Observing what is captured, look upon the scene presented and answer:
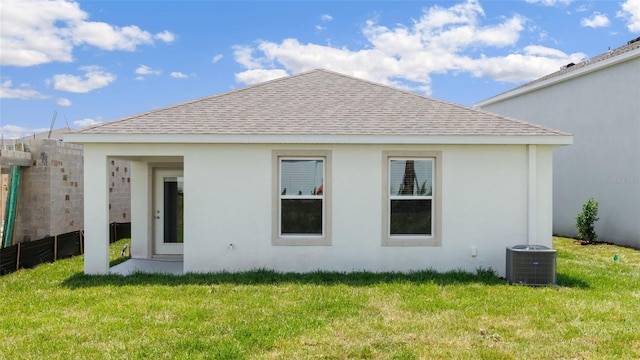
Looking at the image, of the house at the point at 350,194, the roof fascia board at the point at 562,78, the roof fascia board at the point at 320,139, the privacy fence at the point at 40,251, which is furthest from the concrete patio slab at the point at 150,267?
the roof fascia board at the point at 562,78

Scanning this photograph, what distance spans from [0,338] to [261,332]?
10.8 ft

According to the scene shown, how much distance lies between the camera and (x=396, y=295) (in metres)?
8.13

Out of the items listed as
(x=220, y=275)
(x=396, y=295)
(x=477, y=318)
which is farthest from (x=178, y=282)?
(x=477, y=318)

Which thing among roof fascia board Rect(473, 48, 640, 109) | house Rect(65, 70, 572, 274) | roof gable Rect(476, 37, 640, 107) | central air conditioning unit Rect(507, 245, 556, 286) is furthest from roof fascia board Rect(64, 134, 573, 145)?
roof gable Rect(476, 37, 640, 107)

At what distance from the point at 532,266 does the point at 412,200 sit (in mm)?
2547

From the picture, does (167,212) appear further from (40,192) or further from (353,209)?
(353,209)

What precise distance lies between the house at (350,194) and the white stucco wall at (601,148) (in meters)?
6.93

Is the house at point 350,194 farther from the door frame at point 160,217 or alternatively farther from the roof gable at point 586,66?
the roof gable at point 586,66

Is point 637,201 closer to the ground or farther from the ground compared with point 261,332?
farther from the ground

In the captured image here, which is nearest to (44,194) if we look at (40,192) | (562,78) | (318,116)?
(40,192)

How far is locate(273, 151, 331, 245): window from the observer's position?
32.4ft

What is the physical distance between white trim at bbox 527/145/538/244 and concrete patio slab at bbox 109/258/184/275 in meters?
7.19

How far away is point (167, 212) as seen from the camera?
12219 mm

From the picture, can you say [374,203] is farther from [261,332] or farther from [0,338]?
[0,338]
